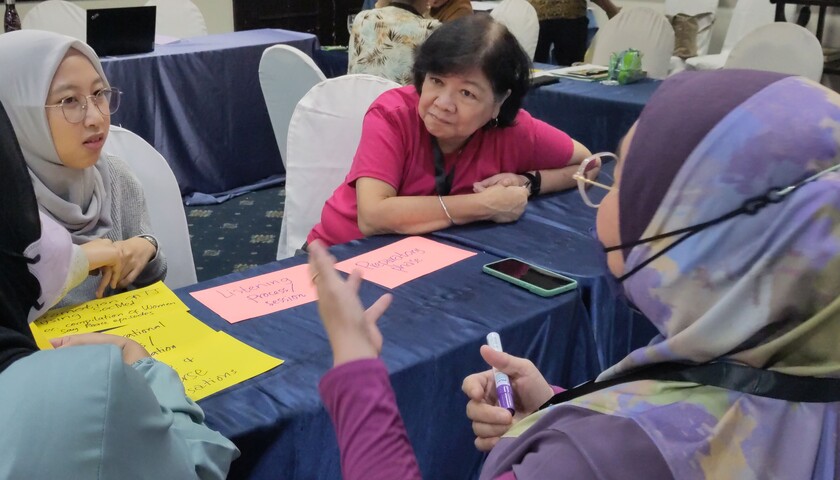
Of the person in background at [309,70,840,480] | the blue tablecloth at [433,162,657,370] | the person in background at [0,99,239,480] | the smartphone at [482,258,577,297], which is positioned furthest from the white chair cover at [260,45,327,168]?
the person in background at [309,70,840,480]

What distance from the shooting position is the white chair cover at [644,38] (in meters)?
3.82

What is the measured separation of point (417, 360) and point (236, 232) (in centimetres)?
257

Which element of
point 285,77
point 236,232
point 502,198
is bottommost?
point 236,232

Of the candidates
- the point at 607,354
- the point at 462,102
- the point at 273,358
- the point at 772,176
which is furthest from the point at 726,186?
the point at 462,102

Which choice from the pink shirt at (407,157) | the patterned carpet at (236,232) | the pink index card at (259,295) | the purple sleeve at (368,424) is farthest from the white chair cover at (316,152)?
the purple sleeve at (368,424)

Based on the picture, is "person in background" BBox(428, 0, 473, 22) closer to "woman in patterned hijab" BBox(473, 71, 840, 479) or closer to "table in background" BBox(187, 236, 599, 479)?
"table in background" BBox(187, 236, 599, 479)

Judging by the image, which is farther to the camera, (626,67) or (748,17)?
(748,17)

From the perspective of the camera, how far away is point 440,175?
1748mm

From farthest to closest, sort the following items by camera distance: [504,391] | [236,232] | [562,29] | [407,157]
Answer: [562,29] → [236,232] → [407,157] → [504,391]

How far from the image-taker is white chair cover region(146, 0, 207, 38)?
4.32m

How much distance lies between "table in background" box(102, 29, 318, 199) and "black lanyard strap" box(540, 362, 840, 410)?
3.23 m

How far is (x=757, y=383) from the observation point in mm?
638

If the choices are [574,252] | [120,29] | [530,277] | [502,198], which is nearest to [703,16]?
[120,29]

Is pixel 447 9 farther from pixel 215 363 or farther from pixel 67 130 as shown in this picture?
pixel 215 363
